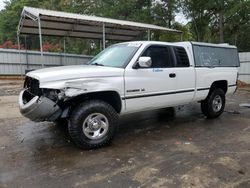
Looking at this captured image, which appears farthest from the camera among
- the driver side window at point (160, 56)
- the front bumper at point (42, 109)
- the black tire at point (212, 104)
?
the black tire at point (212, 104)

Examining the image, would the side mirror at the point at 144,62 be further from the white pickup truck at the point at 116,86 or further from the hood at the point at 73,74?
the hood at the point at 73,74

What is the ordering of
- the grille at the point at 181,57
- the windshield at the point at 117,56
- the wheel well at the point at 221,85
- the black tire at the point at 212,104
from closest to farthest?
the windshield at the point at 117,56 < the grille at the point at 181,57 < the black tire at the point at 212,104 < the wheel well at the point at 221,85

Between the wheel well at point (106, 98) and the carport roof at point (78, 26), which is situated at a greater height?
the carport roof at point (78, 26)

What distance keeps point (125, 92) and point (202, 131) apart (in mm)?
2100

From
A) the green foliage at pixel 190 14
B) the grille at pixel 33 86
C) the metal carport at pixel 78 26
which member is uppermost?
the green foliage at pixel 190 14

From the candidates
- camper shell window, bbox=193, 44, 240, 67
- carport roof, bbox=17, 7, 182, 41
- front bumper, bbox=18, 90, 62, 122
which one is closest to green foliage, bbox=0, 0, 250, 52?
carport roof, bbox=17, 7, 182, 41

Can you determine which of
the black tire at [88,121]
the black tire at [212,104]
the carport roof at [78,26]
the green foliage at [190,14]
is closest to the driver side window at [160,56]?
the black tire at [88,121]

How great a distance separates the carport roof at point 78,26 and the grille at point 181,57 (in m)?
8.15

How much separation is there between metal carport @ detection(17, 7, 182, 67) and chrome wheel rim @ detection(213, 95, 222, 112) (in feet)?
27.8

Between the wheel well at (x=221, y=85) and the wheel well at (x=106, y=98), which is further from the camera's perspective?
the wheel well at (x=221, y=85)

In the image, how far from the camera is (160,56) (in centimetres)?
589

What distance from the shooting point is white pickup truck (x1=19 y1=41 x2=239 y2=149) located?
14.8ft

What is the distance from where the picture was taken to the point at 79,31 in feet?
59.6

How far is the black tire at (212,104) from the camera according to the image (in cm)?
715
